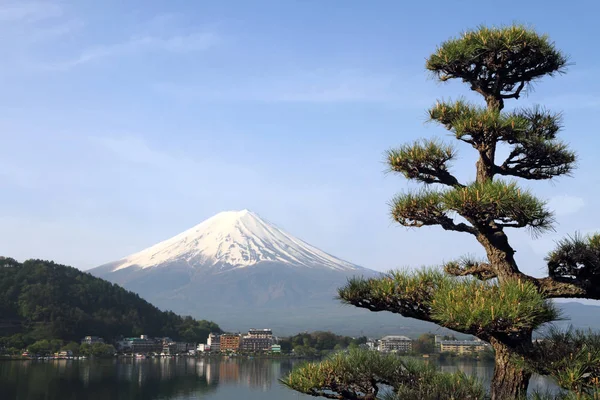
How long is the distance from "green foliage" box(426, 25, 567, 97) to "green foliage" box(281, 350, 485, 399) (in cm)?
232

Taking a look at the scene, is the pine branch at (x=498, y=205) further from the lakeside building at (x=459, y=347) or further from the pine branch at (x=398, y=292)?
the lakeside building at (x=459, y=347)

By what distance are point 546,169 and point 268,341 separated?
262 feet

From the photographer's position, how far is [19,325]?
6644cm

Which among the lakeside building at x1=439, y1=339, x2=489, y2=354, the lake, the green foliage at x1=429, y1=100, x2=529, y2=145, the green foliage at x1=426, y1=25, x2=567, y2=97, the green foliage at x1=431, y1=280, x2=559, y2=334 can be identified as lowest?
the lake

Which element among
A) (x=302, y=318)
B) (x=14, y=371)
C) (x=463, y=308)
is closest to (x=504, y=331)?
(x=463, y=308)

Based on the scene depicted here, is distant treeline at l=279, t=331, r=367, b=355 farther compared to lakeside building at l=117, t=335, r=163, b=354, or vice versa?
lakeside building at l=117, t=335, r=163, b=354

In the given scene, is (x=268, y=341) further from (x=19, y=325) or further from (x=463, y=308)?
(x=463, y=308)

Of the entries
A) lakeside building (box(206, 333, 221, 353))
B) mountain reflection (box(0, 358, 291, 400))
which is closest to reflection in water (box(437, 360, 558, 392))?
mountain reflection (box(0, 358, 291, 400))

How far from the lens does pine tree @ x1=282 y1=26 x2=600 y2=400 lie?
3.81 m

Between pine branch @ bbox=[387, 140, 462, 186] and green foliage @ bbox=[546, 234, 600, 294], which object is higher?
pine branch @ bbox=[387, 140, 462, 186]

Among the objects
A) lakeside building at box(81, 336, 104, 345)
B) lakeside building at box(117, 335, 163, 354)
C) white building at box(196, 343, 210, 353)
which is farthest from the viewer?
white building at box(196, 343, 210, 353)

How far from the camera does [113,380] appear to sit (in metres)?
40.2

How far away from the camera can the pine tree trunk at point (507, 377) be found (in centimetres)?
427

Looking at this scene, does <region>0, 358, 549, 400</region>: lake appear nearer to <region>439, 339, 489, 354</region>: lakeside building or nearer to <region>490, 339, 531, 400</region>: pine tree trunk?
<region>439, 339, 489, 354</region>: lakeside building
